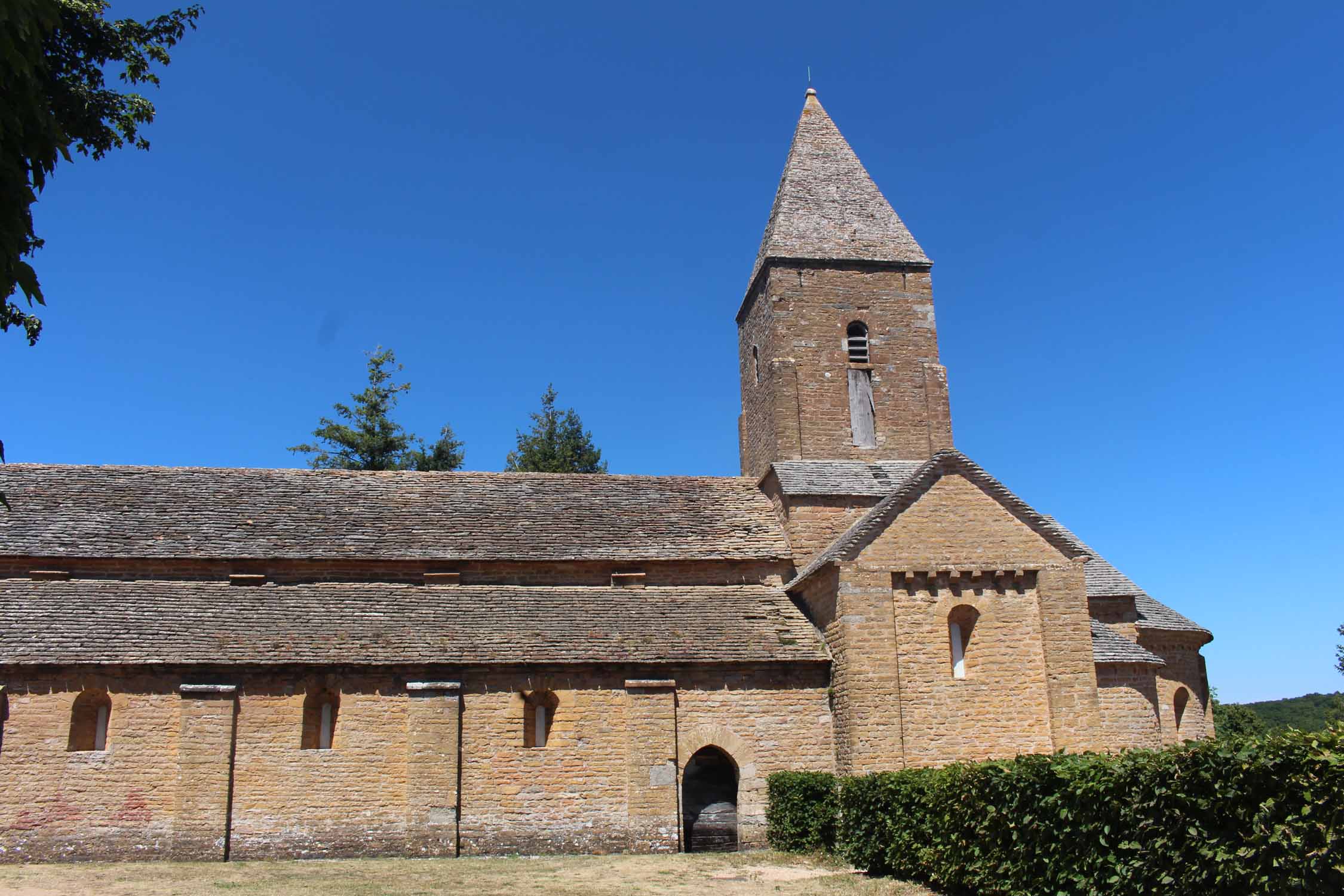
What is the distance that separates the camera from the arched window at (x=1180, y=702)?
24.0 m

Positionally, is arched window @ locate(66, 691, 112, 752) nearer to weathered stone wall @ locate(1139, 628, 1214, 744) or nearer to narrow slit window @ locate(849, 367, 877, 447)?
narrow slit window @ locate(849, 367, 877, 447)

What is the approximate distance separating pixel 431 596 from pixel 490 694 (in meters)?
3.36

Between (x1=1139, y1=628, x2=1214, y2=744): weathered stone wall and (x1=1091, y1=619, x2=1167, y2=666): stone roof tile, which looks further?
(x1=1139, y1=628, x2=1214, y2=744): weathered stone wall

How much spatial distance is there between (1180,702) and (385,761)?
18.1m

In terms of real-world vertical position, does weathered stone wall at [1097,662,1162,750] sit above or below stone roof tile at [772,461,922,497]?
below

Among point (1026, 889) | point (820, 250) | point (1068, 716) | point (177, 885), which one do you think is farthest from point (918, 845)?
point (820, 250)

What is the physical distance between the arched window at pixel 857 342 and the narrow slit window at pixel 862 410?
14.3 inches

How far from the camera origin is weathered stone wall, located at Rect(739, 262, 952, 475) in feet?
87.6

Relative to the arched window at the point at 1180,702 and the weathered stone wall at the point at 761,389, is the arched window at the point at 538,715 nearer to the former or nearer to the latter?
the weathered stone wall at the point at 761,389

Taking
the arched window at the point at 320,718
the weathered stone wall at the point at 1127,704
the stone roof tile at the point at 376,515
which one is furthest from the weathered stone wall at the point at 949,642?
the arched window at the point at 320,718

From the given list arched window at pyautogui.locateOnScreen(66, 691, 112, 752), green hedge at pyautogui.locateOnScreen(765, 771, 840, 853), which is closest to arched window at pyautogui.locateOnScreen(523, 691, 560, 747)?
green hedge at pyautogui.locateOnScreen(765, 771, 840, 853)

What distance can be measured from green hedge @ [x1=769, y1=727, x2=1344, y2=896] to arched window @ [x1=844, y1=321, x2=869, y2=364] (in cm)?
1376

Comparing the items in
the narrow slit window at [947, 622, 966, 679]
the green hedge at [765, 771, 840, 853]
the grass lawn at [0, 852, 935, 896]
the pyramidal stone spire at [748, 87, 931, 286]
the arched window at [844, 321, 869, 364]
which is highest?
the pyramidal stone spire at [748, 87, 931, 286]

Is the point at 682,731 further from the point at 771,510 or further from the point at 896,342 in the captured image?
the point at 896,342
